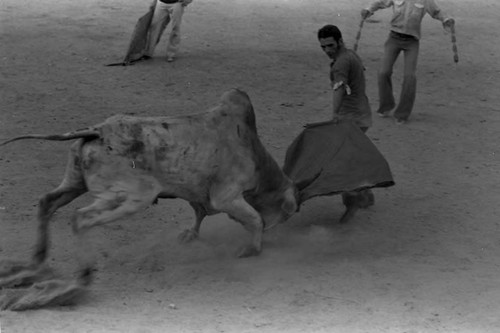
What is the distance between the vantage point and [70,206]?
29.3 feet

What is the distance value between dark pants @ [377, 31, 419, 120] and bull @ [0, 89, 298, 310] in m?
4.08

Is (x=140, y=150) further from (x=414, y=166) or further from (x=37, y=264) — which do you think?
(x=414, y=166)

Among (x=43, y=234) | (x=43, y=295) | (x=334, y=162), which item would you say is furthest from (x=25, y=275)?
(x=334, y=162)

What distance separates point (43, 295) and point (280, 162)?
3.90 m

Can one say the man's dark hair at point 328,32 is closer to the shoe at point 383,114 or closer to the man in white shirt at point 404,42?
the man in white shirt at point 404,42

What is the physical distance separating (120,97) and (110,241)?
4.33 metres

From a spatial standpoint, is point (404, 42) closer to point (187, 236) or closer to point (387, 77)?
point (387, 77)

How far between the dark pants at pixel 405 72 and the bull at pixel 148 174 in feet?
13.4

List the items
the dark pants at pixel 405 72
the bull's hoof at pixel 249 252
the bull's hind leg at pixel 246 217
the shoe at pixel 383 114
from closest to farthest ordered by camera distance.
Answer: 1. the bull's hind leg at pixel 246 217
2. the bull's hoof at pixel 249 252
3. the dark pants at pixel 405 72
4. the shoe at pixel 383 114

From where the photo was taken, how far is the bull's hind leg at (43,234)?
7199 mm

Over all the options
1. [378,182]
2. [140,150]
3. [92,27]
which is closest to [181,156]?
[140,150]

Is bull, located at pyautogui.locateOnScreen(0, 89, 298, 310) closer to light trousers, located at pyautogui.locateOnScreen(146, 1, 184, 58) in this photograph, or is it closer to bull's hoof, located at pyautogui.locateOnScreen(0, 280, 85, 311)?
bull's hoof, located at pyautogui.locateOnScreen(0, 280, 85, 311)

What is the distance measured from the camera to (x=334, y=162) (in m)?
8.68

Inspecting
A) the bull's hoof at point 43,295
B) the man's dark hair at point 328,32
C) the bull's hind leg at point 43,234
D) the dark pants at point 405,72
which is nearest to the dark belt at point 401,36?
the dark pants at point 405,72
